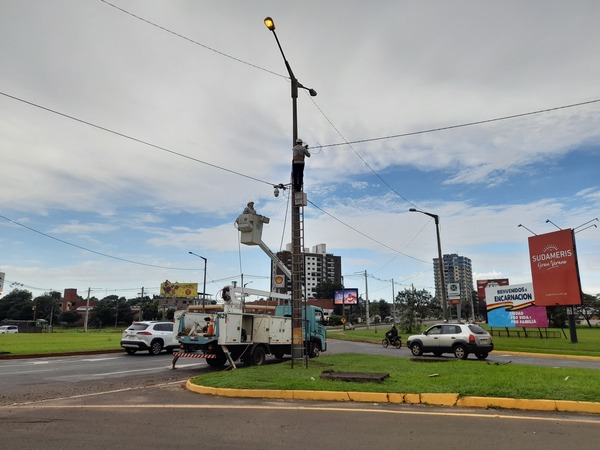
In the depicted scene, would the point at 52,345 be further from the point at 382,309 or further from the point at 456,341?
the point at 382,309

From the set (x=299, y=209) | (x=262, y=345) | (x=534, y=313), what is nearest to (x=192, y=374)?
(x=262, y=345)

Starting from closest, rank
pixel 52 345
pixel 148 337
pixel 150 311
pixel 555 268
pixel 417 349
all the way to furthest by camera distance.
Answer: pixel 417 349
pixel 148 337
pixel 52 345
pixel 555 268
pixel 150 311

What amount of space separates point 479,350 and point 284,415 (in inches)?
537

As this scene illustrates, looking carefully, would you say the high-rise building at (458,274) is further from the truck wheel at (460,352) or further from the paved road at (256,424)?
the paved road at (256,424)

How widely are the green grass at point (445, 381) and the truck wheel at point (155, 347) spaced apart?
10.8m

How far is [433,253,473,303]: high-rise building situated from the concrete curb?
95442 millimetres

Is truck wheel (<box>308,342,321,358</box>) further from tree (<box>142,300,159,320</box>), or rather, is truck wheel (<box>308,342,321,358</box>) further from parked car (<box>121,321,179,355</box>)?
tree (<box>142,300,159,320</box>)

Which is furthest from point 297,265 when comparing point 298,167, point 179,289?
point 179,289

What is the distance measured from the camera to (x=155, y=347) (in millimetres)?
22234

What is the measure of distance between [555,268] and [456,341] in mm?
16692

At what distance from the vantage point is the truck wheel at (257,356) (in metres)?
15.9

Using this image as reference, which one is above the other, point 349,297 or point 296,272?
point 349,297

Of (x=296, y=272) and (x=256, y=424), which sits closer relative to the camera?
(x=256, y=424)

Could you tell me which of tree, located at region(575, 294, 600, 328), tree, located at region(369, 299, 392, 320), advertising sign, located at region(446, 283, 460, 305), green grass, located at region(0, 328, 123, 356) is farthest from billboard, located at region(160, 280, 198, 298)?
tree, located at region(575, 294, 600, 328)
